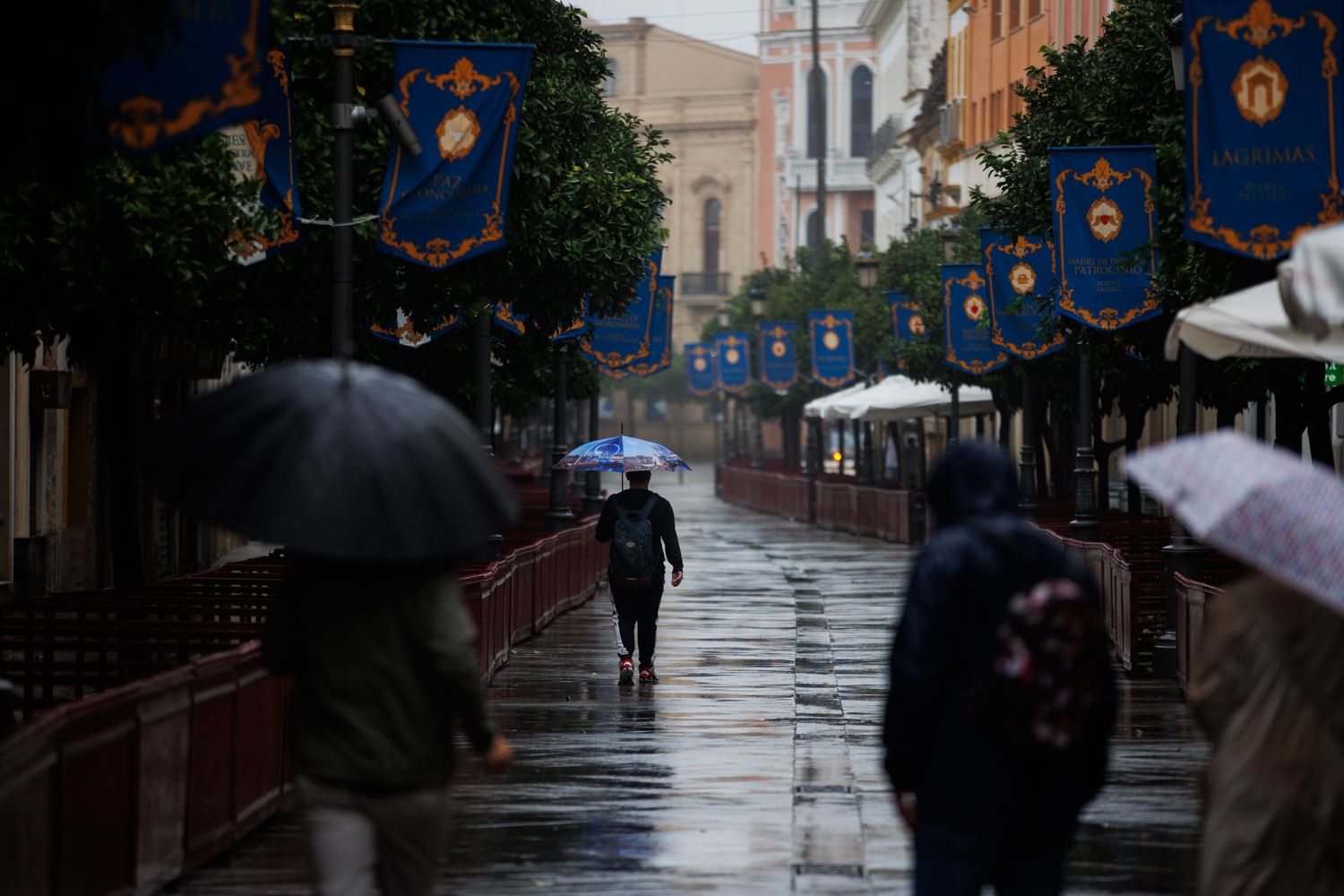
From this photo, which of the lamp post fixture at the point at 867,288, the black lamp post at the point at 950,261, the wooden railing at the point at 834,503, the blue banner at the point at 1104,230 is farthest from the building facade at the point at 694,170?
the blue banner at the point at 1104,230

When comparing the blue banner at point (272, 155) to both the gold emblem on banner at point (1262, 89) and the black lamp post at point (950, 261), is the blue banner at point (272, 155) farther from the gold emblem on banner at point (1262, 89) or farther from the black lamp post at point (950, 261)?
the black lamp post at point (950, 261)

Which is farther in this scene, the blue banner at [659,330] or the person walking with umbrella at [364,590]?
the blue banner at [659,330]

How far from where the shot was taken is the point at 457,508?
6.20 meters

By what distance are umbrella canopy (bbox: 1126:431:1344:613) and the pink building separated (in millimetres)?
95470

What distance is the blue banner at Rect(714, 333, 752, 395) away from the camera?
60.4 metres

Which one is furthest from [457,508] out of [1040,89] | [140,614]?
[1040,89]

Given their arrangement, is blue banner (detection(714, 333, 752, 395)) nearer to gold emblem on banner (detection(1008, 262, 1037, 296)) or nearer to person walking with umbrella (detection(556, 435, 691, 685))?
gold emblem on banner (detection(1008, 262, 1037, 296))

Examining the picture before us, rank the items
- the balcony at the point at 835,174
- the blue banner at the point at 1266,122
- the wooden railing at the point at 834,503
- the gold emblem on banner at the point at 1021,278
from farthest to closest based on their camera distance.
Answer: the balcony at the point at 835,174, the wooden railing at the point at 834,503, the gold emblem on banner at the point at 1021,278, the blue banner at the point at 1266,122

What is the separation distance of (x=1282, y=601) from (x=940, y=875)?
111cm

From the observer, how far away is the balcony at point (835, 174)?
337 ft

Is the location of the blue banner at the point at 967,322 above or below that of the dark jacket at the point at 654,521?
above

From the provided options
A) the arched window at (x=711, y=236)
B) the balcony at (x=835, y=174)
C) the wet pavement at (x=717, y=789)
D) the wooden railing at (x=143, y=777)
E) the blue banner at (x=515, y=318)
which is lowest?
the wet pavement at (x=717, y=789)

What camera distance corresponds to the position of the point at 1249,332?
10.2 metres

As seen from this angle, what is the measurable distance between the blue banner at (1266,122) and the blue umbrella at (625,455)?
8.40m
